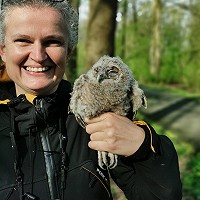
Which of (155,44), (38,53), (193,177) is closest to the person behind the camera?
(38,53)

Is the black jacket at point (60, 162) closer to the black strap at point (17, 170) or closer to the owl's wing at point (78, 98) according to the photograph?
the black strap at point (17, 170)

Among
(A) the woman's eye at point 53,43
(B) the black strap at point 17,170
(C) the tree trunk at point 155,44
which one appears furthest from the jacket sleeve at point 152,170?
(C) the tree trunk at point 155,44

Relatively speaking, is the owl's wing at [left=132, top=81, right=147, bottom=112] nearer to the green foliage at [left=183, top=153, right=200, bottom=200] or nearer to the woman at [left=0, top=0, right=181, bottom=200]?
the woman at [left=0, top=0, right=181, bottom=200]

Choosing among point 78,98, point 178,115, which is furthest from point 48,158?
point 178,115

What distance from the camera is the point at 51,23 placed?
183cm

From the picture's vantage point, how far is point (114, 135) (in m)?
1.71

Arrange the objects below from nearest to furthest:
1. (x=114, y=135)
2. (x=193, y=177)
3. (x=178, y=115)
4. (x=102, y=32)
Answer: (x=114, y=135) < (x=193, y=177) < (x=102, y=32) < (x=178, y=115)

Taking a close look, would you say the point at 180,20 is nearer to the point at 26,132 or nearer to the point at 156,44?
the point at 156,44

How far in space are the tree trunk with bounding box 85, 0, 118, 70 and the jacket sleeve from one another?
650 cm

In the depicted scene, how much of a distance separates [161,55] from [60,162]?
88.7 feet

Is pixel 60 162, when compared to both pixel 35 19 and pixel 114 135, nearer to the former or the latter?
pixel 114 135

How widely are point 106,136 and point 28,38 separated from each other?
0.59 meters

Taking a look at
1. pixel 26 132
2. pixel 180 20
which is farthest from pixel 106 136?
pixel 180 20

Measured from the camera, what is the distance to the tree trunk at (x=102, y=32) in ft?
27.2
